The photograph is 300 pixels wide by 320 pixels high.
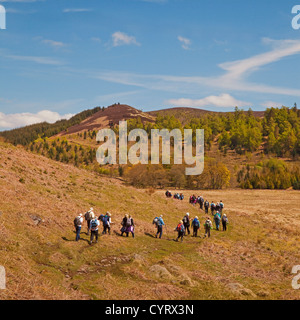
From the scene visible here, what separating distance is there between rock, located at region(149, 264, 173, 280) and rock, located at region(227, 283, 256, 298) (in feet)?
11.0

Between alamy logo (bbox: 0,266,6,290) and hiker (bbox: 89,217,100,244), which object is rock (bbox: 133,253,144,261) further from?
alamy logo (bbox: 0,266,6,290)

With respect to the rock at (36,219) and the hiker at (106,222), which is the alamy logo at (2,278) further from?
the hiker at (106,222)

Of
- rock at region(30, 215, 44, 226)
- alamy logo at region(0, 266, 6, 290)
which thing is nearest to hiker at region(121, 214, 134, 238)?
rock at region(30, 215, 44, 226)

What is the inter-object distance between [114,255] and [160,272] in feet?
13.3

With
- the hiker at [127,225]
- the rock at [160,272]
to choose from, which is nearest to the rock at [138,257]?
the rock at [160,272]

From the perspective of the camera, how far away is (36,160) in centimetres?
4150

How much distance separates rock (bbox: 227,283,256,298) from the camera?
15.3 meters

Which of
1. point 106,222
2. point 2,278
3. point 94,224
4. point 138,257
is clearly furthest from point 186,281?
point 106,222

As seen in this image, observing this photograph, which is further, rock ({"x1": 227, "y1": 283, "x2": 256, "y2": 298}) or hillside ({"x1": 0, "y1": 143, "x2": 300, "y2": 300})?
rock ({"x1": 227, "y1": 283, "x2": 256, "y2": 298})

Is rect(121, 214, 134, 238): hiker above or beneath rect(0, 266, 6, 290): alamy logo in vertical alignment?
beneath

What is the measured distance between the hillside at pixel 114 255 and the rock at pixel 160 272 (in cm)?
6

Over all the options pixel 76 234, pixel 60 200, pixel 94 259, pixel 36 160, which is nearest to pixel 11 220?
pixel 76 234
